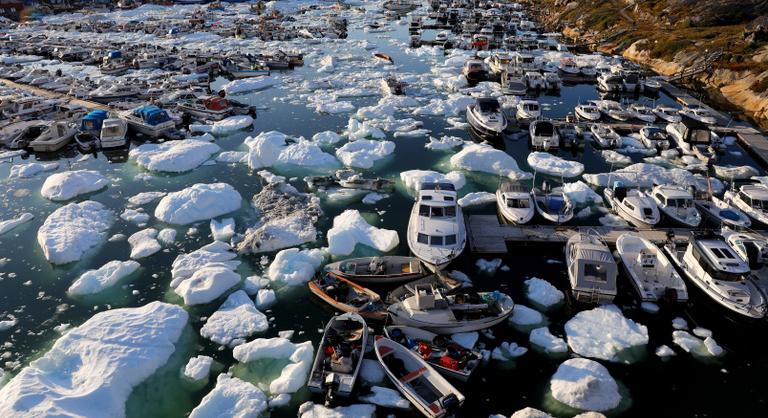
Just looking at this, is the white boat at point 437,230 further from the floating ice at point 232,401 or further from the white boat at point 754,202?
the white boat at point 754,202

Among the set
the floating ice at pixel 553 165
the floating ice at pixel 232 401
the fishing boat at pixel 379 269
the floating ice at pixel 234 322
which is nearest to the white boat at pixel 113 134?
the floating ice at pixel 234 322

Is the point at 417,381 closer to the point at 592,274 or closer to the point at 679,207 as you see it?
the point at 592,274

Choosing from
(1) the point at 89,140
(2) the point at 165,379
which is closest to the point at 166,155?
(1) the point at 89,140

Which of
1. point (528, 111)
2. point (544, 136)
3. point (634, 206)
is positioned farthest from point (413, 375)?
point (528, 111)

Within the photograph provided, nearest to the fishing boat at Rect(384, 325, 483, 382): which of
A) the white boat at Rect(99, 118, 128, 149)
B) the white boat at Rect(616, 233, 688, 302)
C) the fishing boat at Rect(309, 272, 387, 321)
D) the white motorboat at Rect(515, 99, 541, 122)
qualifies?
the fishing boat at Rect(309, 272, 387, 321)

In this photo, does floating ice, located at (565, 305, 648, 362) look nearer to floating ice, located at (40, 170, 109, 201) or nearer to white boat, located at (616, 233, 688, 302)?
white boat, located at (616, 233, 688, 302)

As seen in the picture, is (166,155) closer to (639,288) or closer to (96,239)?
(96,239)
